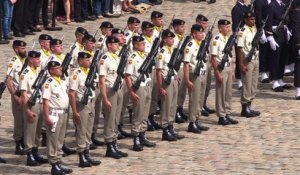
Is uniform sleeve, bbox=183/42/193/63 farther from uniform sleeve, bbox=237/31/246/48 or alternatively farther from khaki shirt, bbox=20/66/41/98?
khaki shirt, bbox=20/66/41/98

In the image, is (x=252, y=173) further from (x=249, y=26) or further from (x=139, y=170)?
(x=249, y=26)

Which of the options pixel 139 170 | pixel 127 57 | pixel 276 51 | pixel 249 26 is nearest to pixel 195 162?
pixel 139 170

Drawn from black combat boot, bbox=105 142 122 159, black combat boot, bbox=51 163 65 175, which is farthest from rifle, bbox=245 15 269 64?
black combat boot, bbox=51 163 65 175

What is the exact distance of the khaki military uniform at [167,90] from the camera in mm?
17641

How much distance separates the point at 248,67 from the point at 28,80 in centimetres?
452

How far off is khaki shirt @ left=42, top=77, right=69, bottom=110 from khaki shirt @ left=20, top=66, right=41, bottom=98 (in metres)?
0.74

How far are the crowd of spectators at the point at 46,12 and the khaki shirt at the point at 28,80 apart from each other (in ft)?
25.3

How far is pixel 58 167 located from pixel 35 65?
175 cm

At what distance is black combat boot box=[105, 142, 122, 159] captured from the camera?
1666 cm

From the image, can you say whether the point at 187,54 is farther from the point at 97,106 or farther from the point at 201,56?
the point at 97,106

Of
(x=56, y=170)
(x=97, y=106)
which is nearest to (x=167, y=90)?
(x=97, y=106)

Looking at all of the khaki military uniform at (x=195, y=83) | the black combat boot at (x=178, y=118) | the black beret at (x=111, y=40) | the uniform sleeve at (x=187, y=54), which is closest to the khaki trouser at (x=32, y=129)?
the black beret at (x=111, y=40)

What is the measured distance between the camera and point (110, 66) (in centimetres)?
1670

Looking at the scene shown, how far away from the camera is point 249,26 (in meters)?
19.3
